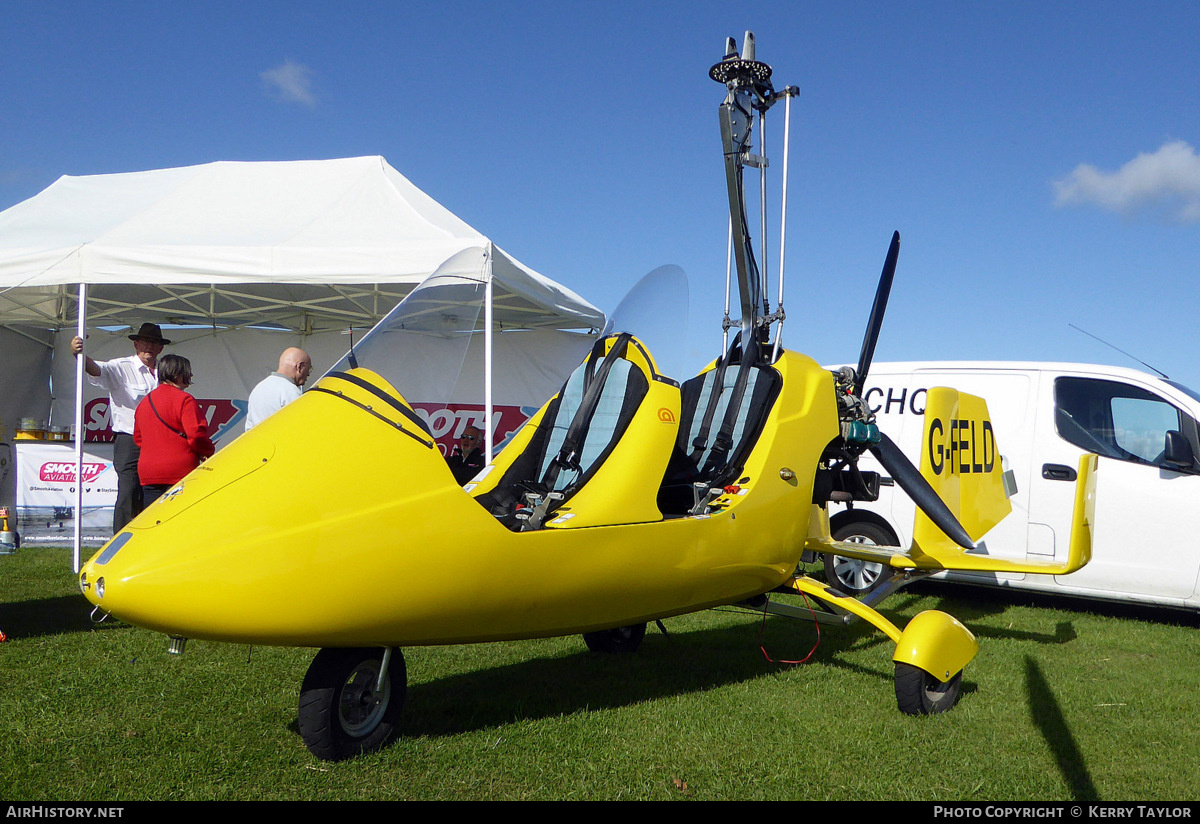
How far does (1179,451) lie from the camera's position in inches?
221

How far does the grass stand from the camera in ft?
9.27

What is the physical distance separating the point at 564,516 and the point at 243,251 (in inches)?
216

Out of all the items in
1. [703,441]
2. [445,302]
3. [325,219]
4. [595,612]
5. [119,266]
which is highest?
[325,219]

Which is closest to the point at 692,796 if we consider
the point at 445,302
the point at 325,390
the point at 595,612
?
the point at 595,612

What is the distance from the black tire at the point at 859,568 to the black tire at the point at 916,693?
2.63m

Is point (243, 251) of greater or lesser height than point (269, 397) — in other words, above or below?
above

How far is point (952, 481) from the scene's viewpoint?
4684 mm

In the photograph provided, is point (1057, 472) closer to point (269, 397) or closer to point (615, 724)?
point (615, 724)

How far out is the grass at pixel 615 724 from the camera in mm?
2826

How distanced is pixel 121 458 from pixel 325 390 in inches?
163

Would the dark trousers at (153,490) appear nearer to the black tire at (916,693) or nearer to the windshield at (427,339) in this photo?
the windshield at (427,339)

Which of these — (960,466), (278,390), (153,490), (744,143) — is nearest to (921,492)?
(960,466)

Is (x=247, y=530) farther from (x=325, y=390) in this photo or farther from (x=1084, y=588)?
(x=1084, y=588)

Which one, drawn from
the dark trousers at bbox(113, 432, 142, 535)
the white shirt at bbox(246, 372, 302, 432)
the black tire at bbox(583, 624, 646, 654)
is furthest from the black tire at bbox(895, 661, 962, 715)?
the dark trousers at bbox(113, 432, 142, 535)
